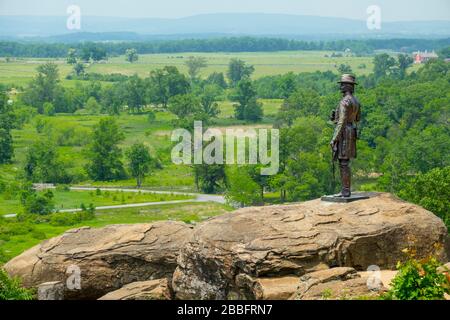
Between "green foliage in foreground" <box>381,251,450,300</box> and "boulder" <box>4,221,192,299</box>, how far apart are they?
228 inches

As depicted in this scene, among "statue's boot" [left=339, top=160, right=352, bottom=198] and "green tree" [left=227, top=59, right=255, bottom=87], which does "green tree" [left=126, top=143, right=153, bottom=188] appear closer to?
"statue's boot" [left=339, top=160, right=352, bottom=198]

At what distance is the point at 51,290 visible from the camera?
19.3 metres

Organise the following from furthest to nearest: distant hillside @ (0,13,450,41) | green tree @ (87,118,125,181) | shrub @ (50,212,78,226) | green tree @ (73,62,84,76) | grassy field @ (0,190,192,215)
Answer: green tree @ (73,62,84,76)
distant hillside @ (0,13,450,41)
green tree @ (87,118,125,181)
grassy field @ (0,190,192,215)
shrub @ (50,212,78,226)

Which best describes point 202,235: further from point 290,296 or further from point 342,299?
point 342,299

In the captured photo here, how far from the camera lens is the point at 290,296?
54.6 ft

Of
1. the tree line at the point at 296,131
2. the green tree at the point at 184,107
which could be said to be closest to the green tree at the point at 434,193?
the tree line at the point at 296,131

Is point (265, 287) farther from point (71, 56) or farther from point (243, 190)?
point (71, 56)

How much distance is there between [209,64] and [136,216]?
11418 cm

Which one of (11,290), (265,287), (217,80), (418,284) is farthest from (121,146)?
(418,284)

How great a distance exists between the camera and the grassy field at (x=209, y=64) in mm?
138375

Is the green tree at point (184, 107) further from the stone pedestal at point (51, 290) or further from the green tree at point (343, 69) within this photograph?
the stone pedestal at point (51, 290)

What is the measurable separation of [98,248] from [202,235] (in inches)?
113

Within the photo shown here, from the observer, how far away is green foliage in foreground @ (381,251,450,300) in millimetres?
15070

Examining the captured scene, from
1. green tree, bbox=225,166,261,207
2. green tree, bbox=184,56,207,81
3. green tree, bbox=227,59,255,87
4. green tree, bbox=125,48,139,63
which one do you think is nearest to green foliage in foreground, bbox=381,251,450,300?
green tree, bbox=225,166,261,207
